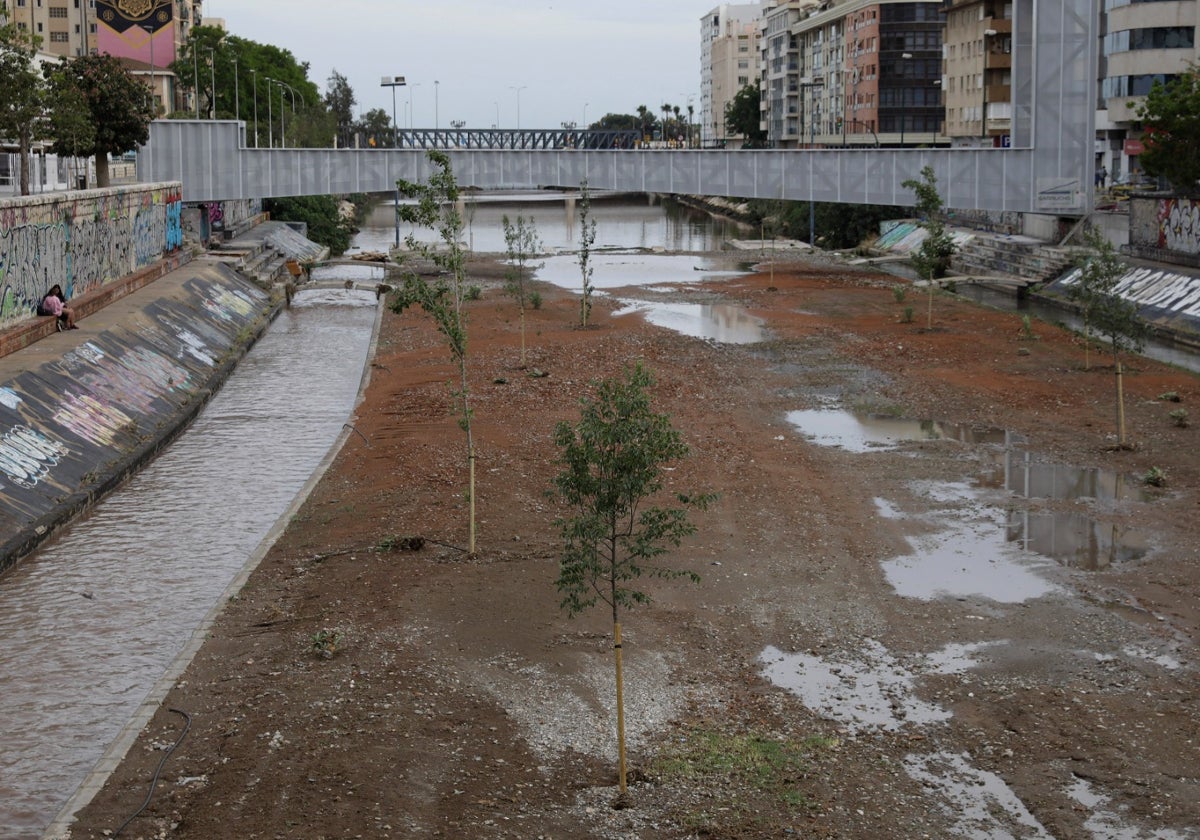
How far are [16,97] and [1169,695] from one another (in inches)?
1620

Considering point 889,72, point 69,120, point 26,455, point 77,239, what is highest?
point 889,72

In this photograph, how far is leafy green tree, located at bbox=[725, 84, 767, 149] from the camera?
7362 inches

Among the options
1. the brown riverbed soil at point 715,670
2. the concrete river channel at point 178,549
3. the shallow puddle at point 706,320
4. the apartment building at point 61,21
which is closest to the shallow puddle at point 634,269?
the shallow puddle at point 706,320

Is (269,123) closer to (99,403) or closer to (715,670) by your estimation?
(99,403)

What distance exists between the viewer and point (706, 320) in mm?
59500

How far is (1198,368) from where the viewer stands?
43750mm

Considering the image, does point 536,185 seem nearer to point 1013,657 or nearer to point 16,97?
point 16,97

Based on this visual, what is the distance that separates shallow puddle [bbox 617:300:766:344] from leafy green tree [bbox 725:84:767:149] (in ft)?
407

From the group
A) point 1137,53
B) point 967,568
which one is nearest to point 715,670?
point 967,568

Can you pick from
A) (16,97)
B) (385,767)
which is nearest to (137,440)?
(16,97)

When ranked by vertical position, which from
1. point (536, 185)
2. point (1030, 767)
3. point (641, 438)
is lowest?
point (1030, 767)

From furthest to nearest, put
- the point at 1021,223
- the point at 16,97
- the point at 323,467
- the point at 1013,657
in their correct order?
the point at 1021,223 → the point at 16,97 → the point at 323,467 → the point at 1013,657

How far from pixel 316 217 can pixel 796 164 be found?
1536 inches

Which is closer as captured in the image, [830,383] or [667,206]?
[830,383]
